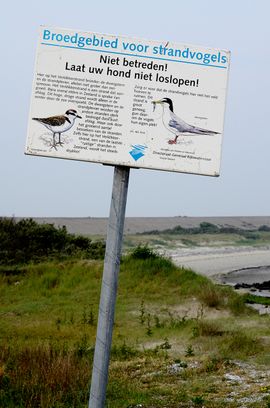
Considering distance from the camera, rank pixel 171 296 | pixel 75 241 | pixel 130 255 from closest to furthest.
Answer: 1. pixel 171 296
2. pixel 130 255
3. pixel 75 241

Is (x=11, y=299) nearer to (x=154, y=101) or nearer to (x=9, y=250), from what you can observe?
(x=9, y=250)

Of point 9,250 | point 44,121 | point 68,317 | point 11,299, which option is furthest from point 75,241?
point 44,121

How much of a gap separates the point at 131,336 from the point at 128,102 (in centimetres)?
888

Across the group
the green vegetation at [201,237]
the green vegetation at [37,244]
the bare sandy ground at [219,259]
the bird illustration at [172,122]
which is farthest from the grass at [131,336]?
the green vegetation at [201,237]

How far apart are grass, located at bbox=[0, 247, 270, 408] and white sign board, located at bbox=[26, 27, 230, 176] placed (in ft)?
9.46

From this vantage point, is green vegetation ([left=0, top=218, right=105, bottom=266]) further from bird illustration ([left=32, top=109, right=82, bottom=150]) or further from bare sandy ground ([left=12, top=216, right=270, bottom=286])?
bird illustration ([left=32, top=109, right=82, bottom=150])

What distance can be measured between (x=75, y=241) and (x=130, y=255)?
6080mm

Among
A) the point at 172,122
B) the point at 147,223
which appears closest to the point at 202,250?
the point at 147,223

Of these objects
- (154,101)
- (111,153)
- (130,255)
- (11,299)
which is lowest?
(11,299)

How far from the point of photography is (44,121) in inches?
184

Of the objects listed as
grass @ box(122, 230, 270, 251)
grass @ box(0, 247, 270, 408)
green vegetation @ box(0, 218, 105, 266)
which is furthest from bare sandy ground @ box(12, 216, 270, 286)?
grass @ box(0, 247, 270, 408)

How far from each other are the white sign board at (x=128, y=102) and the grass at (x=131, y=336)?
2.88m

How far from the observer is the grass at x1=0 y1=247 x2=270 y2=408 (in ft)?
23.4

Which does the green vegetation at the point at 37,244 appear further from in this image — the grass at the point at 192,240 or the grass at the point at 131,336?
the grass at the point at 192,240
